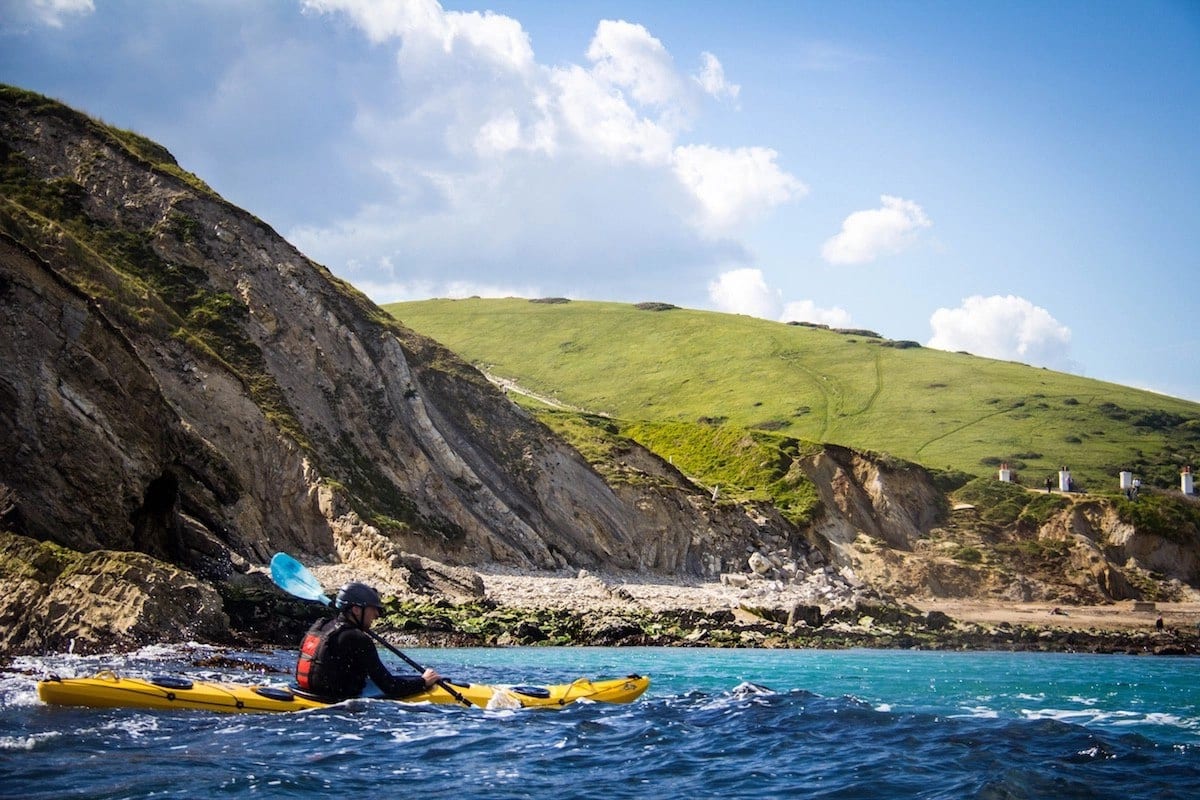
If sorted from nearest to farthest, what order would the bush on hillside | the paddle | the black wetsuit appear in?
the black wetsuit < the paddle < the bush on hillside

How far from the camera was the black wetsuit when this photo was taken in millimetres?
13094

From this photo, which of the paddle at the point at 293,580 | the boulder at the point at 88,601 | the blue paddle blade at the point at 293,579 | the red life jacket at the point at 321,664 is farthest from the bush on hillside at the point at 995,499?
the red life jacket at the point at 321,664

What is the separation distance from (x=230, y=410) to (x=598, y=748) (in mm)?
26896

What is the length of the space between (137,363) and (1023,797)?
2228cm

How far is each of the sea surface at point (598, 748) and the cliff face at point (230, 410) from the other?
23.2 ft

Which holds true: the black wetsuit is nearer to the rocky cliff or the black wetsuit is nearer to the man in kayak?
the man in kayak

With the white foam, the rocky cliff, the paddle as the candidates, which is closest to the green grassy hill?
the rocky cliff

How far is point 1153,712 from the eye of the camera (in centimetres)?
1792

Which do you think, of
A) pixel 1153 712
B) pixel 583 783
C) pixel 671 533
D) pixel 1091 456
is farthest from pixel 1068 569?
pixel 583 783

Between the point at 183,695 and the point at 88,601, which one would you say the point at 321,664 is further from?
the point at 88,601

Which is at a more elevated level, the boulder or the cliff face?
the cliff face

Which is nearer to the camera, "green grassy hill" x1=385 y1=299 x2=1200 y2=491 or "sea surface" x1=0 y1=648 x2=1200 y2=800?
"sea surface" x1=0 y1=648 x2=1200 y2=800

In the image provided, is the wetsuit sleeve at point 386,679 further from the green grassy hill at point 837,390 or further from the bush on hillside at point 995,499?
the green grassy hill at point 837,390

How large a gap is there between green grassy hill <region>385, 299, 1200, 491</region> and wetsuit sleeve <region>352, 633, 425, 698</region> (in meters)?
55.5
